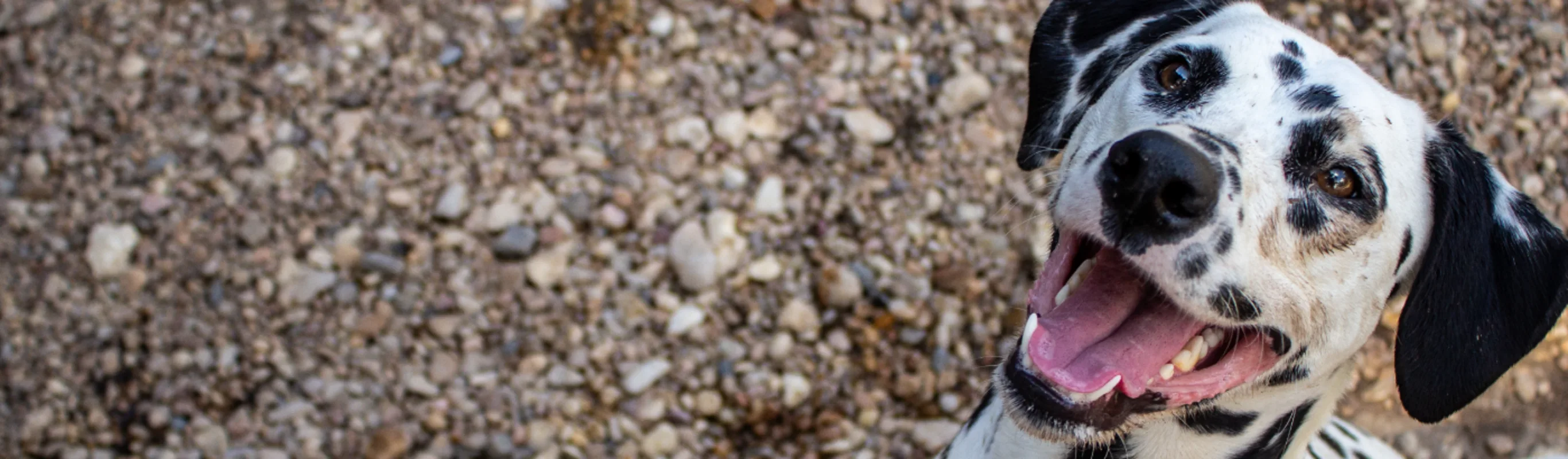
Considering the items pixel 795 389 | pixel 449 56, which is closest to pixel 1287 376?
pixel 795 389

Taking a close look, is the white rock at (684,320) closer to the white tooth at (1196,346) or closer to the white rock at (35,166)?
the white tooth at (1196,346)

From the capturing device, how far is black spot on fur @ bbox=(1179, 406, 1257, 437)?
8.07 ft

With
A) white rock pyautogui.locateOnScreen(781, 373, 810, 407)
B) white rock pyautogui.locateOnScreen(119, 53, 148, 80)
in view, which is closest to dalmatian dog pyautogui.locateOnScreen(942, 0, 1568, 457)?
white rock pyautogui.locateOnScreen(781, 373, 810, 407)

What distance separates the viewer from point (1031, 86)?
2.99 m

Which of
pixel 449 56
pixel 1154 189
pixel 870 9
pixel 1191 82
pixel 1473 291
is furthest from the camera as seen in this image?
pixel 870 9

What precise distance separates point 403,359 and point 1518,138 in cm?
432

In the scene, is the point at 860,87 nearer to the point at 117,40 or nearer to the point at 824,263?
the point at 824,263

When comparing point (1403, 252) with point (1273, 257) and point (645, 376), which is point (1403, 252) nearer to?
point (1273, 257)

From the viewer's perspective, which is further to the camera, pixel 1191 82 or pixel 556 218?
pixel 556 218

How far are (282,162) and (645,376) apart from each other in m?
1.60

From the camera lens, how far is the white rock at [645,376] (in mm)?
3957

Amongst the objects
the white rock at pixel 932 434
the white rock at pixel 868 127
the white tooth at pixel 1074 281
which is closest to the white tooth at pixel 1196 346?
the white tooth at pixel 1074 281

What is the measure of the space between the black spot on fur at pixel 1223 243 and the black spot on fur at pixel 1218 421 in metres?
0.48

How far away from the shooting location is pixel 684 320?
161 inches
